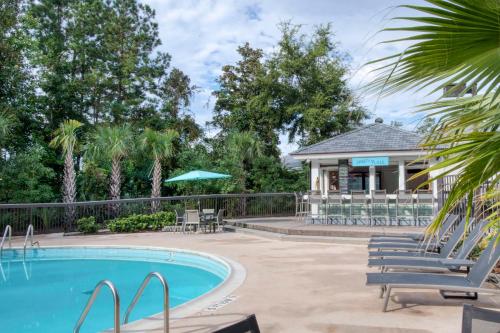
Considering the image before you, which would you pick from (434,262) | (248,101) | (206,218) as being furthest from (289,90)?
(434,262)

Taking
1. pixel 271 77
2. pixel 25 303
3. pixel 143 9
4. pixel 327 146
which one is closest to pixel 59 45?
pixel 143 9

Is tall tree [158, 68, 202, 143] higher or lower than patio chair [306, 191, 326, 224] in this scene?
higher

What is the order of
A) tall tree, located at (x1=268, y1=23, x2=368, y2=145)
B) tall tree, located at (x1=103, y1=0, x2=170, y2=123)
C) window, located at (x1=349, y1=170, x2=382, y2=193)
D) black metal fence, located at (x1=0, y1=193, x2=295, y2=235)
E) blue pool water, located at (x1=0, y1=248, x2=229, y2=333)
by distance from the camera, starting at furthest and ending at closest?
tall tree, located at (x1=103, y1=0, x2=170, y2=123) < tall tree, located at (x1=268, y1=23, x2=368, y2=145) < window, located at (x1=349, y1=170, x2=382, y2=193) < black metal fence, located at (x1=0, y1=193, x2=295, y2=235) < blue pool water, located at (x1=0, y1=248, x2=229, y2=333)

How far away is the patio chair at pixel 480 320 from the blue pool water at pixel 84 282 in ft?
16.3

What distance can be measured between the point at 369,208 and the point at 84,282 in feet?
30.0

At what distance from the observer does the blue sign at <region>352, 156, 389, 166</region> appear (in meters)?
15.7

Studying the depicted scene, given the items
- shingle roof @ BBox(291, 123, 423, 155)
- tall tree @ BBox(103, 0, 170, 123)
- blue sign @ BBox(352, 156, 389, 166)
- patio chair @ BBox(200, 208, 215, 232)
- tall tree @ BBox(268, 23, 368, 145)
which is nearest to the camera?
patio chair @ BBox(200, 208, 215, 232)

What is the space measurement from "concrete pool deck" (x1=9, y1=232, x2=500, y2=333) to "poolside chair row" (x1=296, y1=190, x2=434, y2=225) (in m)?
5.23

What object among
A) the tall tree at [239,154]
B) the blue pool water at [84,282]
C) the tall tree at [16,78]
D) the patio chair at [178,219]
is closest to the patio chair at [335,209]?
the patio chair at [178,219]

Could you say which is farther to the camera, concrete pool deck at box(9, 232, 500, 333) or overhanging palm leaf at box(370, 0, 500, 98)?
concrete pool deck at box(9, 232, 500, 333)

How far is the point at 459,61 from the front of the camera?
173cm

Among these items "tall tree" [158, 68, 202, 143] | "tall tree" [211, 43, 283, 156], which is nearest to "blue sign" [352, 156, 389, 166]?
"tall tree" [211, 43, 283, 156]

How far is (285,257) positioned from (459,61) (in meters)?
7.50

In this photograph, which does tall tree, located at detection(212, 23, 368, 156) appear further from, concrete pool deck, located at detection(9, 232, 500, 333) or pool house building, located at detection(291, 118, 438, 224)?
concrete pool deck, located at detection(9, 232, 500, 333)
